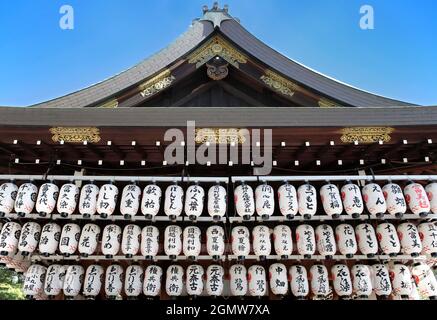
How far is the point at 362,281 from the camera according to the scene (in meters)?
5.23

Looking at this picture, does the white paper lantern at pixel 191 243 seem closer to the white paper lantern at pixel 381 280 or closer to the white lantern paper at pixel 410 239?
the white paper lantern at pixel 381 280

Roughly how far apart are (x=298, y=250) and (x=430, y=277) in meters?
2.29

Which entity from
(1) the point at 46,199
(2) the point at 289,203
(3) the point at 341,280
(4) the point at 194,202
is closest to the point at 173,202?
(4) the point at 194,202

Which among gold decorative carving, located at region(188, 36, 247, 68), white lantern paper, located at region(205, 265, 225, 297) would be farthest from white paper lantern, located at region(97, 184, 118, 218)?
gold decorative carving, located at region(188, 36, 247, 68)

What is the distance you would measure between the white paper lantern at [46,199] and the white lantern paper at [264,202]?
303 centimetres

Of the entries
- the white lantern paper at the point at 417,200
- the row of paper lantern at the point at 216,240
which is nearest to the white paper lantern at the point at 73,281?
the row of paper lantern at the point at 216,240

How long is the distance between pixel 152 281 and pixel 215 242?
1148mm

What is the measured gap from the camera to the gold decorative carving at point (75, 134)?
200 inches

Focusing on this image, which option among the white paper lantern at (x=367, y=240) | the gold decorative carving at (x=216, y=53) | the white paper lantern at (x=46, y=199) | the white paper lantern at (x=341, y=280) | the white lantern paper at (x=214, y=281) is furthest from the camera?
the gold decorative carving at (x=216, y=53)

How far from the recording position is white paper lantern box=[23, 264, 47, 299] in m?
5.30

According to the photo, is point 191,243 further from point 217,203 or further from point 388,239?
point 388,239

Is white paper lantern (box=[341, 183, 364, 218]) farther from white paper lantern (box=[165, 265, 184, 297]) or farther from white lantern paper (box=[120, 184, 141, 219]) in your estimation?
white lantern paper (box=[120, 184, 141, 219])

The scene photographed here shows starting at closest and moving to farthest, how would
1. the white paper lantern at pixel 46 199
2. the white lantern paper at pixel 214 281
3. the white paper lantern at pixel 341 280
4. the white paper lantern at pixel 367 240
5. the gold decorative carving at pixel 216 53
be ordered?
the white paper lantern at pixel 46 199
the white paper lantern at pixel 367 240
the white paper lantern at pixel 341 280
the white lantern paper at pixel 214 281
the gold decorative carving at pixel 216 53

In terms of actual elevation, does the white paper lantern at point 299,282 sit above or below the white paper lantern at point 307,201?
below
